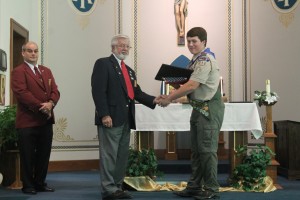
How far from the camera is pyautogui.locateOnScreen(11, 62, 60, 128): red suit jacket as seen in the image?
475cm

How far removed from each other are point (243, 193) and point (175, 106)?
4.19 ft

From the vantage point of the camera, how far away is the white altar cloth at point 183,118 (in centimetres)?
537

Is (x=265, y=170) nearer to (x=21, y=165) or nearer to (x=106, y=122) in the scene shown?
(x=106, y=122)

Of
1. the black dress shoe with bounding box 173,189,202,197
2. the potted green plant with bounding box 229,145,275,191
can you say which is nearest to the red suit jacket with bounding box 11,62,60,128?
the black dress shoe with bounding box 173,189,202,197

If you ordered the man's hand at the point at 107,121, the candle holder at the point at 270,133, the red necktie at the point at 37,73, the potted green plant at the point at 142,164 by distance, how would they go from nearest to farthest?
the man's hand at the point at 107,121
the red necktie at the point at 37,73
the potted green plant at the point at 142,164
the candle holder at the point at 270,133

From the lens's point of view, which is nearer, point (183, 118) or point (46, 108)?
point (46, 108)

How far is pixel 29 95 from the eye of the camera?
4.75m

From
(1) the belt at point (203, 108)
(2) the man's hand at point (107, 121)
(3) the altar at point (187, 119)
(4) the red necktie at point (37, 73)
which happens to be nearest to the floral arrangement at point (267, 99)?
(3) the altar at point (187, 119)

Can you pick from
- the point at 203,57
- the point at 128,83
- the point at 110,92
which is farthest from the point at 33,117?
the point at 203,57

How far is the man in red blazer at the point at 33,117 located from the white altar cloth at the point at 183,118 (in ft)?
3.47

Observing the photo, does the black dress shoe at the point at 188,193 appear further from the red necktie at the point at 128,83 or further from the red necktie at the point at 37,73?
the red necktie at the point at 37,73

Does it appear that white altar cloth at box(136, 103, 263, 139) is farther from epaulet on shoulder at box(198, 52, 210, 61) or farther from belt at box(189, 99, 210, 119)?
epaulet on shoulder at box(198, 52, 210, 61)

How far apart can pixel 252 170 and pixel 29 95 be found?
8.02ft

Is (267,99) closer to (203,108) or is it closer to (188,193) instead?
(203,108)
